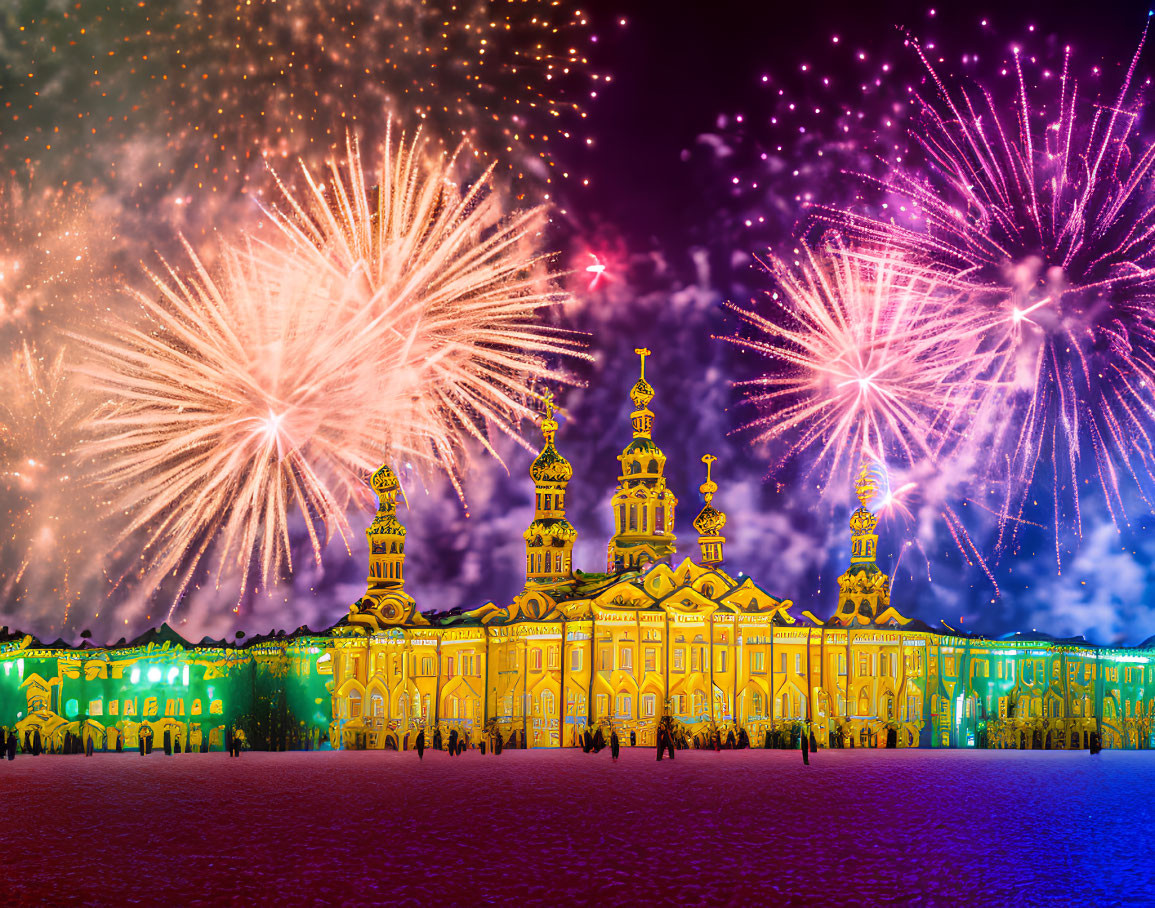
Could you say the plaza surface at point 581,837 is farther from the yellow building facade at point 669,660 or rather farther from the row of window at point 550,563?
the row of window at point 550,563

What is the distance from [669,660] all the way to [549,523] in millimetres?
12280

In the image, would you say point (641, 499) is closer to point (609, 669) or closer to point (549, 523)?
point (549, 523)

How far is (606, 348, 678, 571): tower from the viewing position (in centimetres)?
7100

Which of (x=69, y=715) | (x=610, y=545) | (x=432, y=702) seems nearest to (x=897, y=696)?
(x=610, y=545)

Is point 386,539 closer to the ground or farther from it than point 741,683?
farther from it

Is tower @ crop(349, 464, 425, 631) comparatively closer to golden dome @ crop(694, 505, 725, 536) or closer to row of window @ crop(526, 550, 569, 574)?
row of window @ crop(526, 550, 569, 574)

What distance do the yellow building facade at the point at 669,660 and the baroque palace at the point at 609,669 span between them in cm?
11

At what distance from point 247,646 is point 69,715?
961cm

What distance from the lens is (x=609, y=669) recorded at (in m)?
60.8

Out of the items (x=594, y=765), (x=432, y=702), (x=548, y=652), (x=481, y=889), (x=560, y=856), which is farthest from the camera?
(x=432, y=702)

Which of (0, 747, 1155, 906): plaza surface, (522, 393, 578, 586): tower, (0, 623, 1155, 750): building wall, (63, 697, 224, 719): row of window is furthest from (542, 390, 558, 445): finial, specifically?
(0, 747, 1155, 906): plaza surface

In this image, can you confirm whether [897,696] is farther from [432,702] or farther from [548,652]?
[432,702]

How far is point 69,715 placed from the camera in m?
64.4

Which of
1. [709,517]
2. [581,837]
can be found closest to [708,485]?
[709,517]
